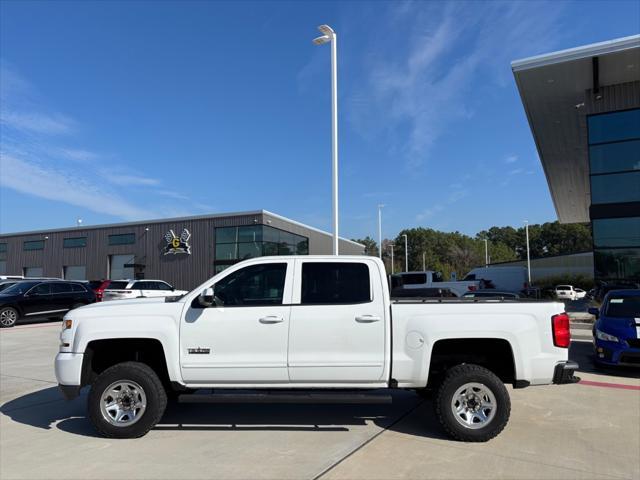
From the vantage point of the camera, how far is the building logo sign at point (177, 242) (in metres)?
39.0

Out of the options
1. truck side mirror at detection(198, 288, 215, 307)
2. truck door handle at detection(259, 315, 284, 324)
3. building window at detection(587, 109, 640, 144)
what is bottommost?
truck door handle at detection(259, 315, 284, 324)

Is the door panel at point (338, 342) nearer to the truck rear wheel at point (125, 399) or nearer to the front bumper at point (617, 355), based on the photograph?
the truck rear wheel at point (125, 399)

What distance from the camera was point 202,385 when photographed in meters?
5.21

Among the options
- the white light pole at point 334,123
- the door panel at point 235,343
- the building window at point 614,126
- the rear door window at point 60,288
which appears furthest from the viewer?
the building window at point 614,126

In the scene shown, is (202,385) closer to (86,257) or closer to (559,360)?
(559,360)

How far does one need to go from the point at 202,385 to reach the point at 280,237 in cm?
3452

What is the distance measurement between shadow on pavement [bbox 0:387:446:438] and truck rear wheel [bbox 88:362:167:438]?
1.18ft

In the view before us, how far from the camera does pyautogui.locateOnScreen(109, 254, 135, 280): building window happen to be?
41750mm

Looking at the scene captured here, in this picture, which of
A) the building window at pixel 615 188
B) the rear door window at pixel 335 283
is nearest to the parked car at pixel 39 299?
the rear door window at pixel 335 283

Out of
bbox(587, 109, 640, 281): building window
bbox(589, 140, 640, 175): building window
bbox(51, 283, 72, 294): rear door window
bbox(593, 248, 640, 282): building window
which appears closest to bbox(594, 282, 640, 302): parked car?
bbox(593, 248, 640, 282): building window

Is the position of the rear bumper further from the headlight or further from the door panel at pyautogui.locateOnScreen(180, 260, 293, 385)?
the headlight

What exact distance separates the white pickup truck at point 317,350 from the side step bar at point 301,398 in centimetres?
2

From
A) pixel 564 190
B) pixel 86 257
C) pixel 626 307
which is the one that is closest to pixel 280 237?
pixel 86 257

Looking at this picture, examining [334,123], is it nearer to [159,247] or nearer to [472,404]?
[472,404]
